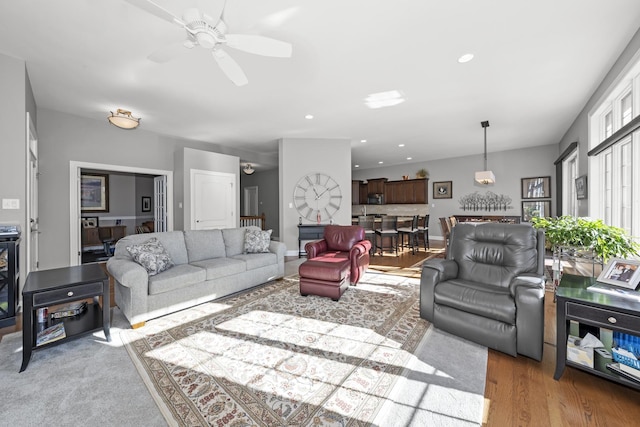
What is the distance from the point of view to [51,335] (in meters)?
2.15

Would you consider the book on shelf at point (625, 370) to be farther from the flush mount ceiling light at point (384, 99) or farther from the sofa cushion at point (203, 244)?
the sofa cushion at point (203, 244)

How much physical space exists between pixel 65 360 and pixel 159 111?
4.05m

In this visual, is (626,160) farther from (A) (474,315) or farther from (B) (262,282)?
(B) (262,282)

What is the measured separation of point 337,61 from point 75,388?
369cm

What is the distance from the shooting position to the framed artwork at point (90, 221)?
7.54m

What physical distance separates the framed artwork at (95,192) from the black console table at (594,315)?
33.5 ft

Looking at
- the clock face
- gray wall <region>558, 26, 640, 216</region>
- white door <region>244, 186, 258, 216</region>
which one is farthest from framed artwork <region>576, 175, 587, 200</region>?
white door <region>244, 186, 258, 216</region>

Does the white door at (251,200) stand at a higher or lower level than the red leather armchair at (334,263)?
higher

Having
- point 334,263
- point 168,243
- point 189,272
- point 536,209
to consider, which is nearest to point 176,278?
point 189,272

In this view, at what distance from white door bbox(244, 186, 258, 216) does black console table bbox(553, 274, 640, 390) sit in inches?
392

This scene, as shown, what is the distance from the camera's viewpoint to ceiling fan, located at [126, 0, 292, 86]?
1.89m

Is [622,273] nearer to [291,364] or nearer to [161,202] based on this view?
[291,364]

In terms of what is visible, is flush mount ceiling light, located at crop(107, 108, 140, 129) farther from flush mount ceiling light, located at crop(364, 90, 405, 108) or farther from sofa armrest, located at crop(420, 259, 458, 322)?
sofa armrest, located at crop(420, 259, 458, 322)

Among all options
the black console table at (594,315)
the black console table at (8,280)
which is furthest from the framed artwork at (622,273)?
the black console table at (8,280)
